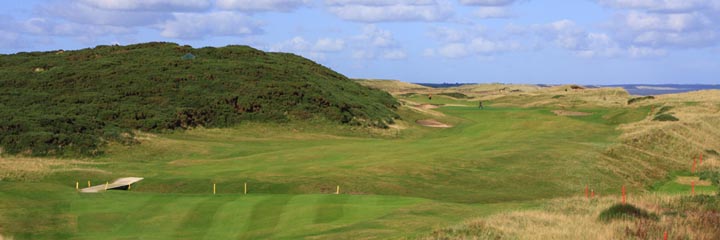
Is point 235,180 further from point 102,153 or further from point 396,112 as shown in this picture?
point 396,112

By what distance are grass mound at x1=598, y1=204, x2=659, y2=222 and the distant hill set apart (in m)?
39.1

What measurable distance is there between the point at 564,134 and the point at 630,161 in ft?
49.8

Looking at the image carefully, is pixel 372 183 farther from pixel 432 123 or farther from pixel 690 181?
pixel 432 123

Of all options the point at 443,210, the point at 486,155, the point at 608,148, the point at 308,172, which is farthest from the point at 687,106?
the point at 443,210

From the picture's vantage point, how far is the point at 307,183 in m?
33.3

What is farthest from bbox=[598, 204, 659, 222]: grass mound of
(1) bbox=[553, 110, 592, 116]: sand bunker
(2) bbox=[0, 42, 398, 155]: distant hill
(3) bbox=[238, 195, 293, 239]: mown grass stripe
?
(1) bbox=[553, 110, 592, 116]: sand bunker

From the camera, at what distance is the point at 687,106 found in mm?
87062

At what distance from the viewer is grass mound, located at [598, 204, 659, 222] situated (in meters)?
19.0

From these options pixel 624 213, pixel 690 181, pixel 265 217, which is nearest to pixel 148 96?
pixel 690 181

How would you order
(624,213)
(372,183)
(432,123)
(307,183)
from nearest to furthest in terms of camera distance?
(624,213) → (307,183) → (372,183) → (432,123)

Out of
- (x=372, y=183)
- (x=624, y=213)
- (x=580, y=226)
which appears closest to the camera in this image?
(x=580, y=226)

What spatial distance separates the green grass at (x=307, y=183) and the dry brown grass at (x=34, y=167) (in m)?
1.22

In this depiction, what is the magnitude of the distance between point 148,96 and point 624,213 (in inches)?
2360

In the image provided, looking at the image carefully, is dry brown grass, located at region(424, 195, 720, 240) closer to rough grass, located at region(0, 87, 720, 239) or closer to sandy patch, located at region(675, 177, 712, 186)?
rough grass, located at region(0, 87, 720, 239)
